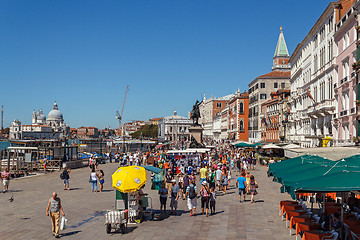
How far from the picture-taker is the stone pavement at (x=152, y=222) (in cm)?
1246

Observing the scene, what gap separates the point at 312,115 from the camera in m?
39.3

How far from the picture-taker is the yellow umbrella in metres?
13.0

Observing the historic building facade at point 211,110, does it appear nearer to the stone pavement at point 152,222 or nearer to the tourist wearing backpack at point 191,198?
the stone pavement at point 152,222

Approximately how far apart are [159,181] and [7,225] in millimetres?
6210

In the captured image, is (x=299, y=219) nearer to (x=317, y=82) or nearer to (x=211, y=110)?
(x=317, y=82)

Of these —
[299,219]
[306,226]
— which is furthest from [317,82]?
[306,226]

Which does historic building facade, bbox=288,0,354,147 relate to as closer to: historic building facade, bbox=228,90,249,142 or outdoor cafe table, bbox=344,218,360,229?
outdoor cafe table, bbox=344,218,360,229

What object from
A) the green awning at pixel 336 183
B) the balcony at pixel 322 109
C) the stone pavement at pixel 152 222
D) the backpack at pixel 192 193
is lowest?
the stone pavement at pixel 152 222

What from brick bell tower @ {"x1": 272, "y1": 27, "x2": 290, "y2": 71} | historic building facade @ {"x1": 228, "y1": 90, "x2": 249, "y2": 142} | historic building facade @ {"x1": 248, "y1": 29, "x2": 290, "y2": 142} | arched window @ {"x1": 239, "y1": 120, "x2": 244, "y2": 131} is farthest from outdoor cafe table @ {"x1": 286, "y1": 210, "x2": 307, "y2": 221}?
brick bell tower @ {"x1": 272, "y1": 27, "x2": 290, "y2": 71}

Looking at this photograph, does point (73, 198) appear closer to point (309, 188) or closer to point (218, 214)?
point (218, 214)

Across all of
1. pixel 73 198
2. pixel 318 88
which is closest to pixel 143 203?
pixel 73 198

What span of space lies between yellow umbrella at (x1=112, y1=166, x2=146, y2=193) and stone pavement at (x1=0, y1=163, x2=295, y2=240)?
1475 millimetres

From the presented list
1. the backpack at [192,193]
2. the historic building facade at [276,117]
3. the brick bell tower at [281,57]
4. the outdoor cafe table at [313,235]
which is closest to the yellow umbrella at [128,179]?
the backpack at [192,193]

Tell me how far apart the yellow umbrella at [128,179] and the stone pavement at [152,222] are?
1.47m
